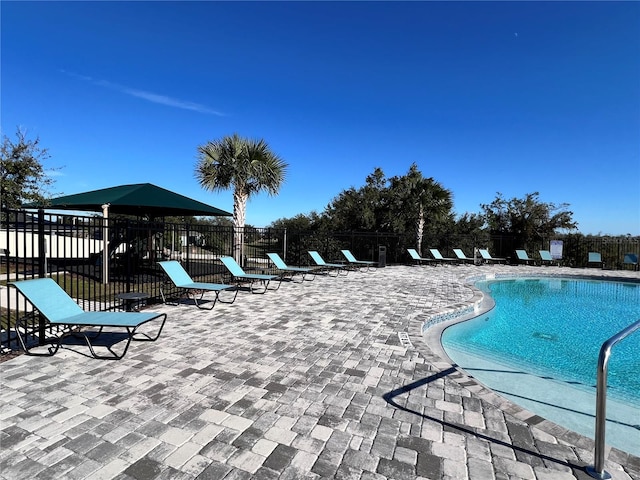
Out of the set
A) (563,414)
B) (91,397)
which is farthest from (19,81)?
(563,414)

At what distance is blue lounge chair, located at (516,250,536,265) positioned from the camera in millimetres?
19703

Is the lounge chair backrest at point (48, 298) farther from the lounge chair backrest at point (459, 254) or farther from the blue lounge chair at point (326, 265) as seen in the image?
the lounge chair backrest at point (459, 254)

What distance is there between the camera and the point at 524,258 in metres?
19.6

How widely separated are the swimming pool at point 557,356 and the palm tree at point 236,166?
26.6 ft

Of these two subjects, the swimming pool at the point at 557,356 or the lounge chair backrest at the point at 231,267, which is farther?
the lounge chair backrest at the point at 231,267

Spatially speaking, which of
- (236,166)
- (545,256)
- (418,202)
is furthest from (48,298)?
(545,256)

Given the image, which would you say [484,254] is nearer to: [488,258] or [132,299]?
[488,258]

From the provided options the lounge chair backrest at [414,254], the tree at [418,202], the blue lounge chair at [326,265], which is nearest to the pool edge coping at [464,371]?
the blue lounge chair at [326,265]

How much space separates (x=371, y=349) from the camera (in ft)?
14.1

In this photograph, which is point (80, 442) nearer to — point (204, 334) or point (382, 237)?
point (204, 334)

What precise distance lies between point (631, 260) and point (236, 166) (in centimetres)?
2146

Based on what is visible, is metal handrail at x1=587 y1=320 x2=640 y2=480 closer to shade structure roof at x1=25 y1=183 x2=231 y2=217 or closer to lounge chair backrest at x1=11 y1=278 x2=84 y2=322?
lounge chair backrest at x1=11 y1=278 x2=84 y2=322

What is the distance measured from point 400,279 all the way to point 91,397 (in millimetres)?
10259

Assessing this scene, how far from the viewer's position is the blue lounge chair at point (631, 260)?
18.1 meters
